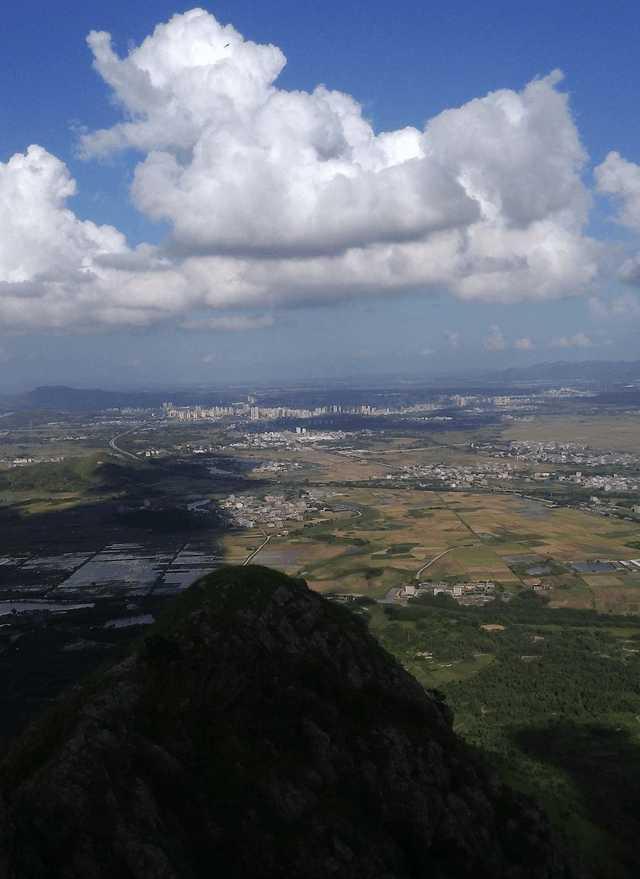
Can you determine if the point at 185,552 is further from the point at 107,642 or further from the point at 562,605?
the point at 562,605

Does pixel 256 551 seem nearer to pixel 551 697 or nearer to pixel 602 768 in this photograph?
pixel 551 697

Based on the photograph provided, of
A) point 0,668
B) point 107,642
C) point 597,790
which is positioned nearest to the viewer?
point 597,790

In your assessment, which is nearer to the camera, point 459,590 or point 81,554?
point 459,590

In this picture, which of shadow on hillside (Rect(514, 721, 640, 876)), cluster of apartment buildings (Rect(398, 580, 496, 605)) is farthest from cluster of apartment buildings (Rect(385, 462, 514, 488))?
shadow on hillside (Rect(514, 721, 640, 876))

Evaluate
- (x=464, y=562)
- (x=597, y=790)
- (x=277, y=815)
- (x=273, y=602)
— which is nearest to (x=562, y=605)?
(x=464, y=562)

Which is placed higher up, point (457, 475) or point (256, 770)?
point (256, 770)

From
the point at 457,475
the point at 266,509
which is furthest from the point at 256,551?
the point at 457,475

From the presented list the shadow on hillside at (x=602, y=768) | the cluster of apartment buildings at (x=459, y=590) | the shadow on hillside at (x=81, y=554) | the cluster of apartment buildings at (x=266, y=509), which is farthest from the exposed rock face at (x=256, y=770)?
the cluster of apartment buildings at (x=266, y=509)
